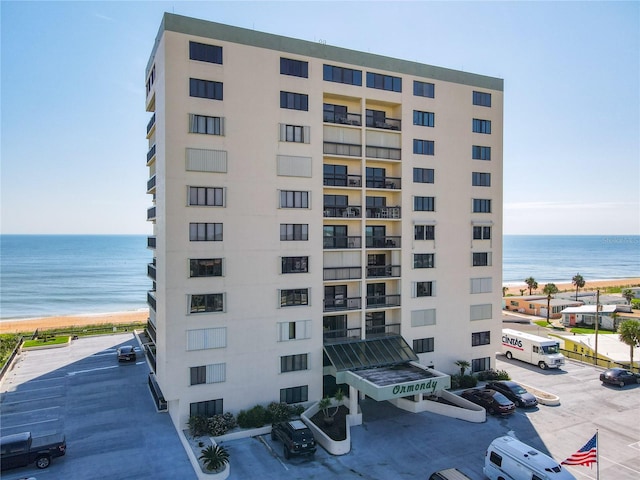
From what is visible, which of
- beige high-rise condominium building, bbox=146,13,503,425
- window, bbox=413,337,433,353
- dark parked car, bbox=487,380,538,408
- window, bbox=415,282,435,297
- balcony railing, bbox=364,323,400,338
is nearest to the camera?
beige high-rise condominium building, bbox=146,13,503,425

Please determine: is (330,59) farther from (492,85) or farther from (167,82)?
(492,85)

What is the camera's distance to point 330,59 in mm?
33031

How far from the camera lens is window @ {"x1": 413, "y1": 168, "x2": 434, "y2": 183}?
120 feet

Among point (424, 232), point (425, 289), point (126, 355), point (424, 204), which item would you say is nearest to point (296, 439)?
point (425, 289)

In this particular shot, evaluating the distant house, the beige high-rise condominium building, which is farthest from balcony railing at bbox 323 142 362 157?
the distant house

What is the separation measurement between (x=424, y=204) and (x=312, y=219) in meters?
10.7

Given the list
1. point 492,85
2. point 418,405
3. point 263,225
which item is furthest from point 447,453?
point 492,85

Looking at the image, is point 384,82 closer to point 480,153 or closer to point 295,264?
point 480,153

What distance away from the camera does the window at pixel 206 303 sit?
28750 millimetres

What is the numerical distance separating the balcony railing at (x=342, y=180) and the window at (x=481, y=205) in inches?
464

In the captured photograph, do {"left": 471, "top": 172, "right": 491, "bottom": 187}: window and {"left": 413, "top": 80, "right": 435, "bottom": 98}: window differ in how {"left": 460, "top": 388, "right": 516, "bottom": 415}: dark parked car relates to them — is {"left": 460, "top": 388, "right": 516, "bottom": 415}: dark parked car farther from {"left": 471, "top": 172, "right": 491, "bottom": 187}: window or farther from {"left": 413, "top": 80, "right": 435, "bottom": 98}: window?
{"left": 413, "top": 80, "right": 435, "bottom": 98}: window

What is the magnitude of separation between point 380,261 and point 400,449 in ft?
50.2

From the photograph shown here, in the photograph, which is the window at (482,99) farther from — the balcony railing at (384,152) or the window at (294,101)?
the window at (294,101)

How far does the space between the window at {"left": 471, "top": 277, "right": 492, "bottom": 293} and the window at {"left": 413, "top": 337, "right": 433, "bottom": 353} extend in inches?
251
